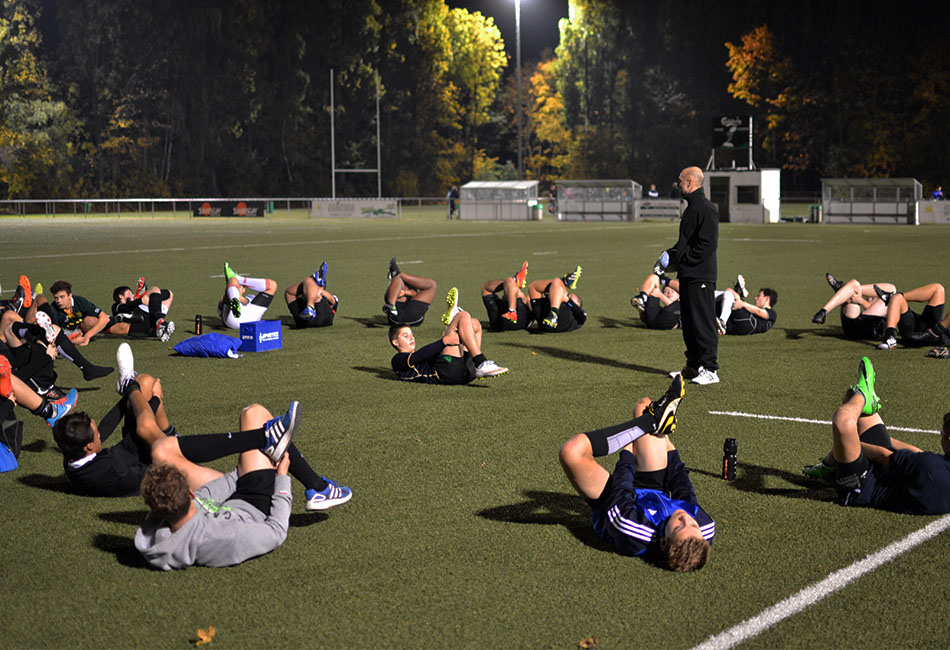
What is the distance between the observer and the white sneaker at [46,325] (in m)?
10.9

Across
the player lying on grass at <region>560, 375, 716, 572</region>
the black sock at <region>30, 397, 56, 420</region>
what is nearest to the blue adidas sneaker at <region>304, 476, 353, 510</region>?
the player lying on grass at <region>560, 375, 716, 572</region>

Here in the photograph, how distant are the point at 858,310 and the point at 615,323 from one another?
3.67 m

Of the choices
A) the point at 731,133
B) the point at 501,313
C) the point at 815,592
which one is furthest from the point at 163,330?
the point at 731,133

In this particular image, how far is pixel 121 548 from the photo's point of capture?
20.7 ft

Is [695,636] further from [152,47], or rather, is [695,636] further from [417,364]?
[152,47]

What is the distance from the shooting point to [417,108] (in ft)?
294

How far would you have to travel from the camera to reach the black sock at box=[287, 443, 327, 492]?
6.80m

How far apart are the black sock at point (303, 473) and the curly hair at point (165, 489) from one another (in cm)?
129

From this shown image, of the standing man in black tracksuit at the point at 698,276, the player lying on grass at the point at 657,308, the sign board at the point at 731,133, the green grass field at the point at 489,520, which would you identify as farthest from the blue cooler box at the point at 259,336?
the sign board at the point at 731,133

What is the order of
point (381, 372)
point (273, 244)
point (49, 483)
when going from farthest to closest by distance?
point (273, 244) < point (381, 372) < point (49, 483)

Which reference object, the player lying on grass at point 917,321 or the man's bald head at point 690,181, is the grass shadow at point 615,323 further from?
the man's bald head at point 690,181

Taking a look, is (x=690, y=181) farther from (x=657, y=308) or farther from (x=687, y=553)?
(x=687, y=553)

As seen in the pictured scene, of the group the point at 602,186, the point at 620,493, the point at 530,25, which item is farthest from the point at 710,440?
the point at 530,25

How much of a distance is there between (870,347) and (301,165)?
72.8 m
